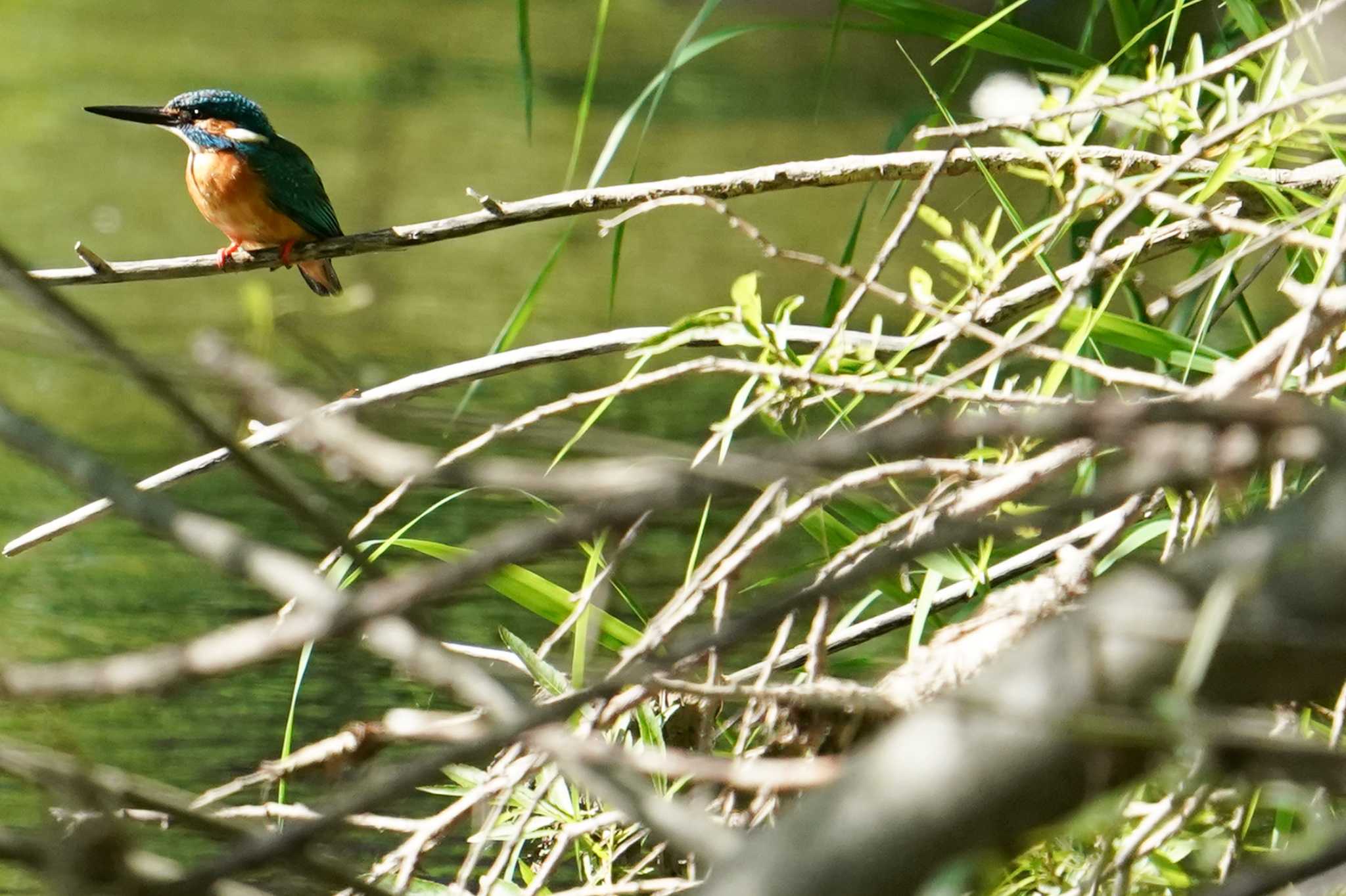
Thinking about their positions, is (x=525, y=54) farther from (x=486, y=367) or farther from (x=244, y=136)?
(x=244, y=136)

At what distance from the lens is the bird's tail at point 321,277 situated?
2697 millimetres

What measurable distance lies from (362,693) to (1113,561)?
1.44 metres

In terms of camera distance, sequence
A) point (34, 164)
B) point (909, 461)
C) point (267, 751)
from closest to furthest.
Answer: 1. point (909, 461)
2. point (267, 751)
3. point (34, 164)

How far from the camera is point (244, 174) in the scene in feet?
7.88

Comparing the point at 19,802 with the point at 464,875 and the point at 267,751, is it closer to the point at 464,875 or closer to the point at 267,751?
the point at 267,751

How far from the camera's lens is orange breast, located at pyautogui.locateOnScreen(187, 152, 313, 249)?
2402 millimetres

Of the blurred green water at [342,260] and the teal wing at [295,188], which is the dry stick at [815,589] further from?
the teal wing at [295,188]

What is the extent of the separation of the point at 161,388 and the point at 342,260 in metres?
4.43

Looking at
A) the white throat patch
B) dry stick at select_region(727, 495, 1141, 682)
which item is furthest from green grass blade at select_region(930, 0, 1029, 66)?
the white throat patch

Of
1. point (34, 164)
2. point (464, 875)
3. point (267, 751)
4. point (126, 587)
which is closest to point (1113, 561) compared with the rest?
point (464, 875)

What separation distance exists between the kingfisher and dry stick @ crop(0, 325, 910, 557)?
1.44 m

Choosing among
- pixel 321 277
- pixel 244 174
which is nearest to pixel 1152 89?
pixel 244 174

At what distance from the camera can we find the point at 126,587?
2518mm

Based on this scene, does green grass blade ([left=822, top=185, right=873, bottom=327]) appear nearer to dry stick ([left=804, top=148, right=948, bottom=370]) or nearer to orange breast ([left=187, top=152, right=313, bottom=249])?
dry stick ([left=804, top=148, right=948, bottom=370])
